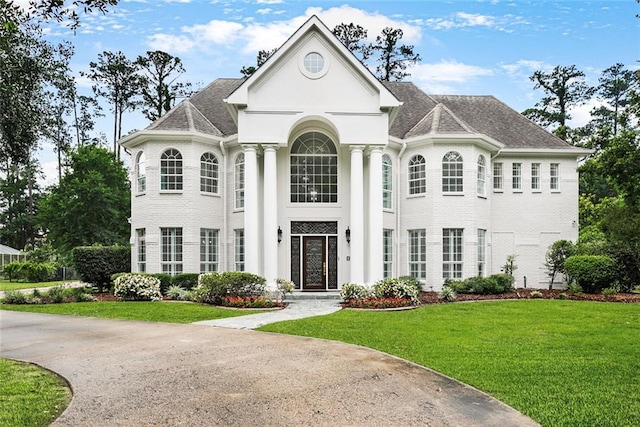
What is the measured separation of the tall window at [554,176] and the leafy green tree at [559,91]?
18.5 m

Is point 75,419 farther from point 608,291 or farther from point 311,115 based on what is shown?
point 608,291

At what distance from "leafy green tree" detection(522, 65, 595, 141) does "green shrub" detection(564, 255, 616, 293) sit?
23718mm

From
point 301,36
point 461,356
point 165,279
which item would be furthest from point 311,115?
point 461,356

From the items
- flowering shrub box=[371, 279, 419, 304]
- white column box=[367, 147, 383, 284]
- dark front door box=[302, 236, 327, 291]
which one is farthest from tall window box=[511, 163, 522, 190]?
dark front door box=[302, 236, 327, 291]

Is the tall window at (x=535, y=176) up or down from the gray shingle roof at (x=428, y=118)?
down

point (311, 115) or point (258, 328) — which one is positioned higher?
point (311, 115)

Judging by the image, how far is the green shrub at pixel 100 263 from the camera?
21.1 m

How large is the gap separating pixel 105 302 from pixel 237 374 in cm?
1165

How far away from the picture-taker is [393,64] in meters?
38.0

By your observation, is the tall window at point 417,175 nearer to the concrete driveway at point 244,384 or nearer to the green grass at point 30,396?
the concrete driveway at point 244,384

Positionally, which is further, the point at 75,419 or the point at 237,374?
the point at 237,374

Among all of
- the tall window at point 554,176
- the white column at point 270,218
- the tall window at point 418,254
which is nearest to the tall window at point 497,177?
the tall window at point 554,176

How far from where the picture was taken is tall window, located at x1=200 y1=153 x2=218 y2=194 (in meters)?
21.0

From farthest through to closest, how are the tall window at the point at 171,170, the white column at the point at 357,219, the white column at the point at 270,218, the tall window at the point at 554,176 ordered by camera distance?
the tall window at the point at 554,176, the tall window at the point at 171,170, the white column at the point at 357,219, the white column at the point at 270,218
